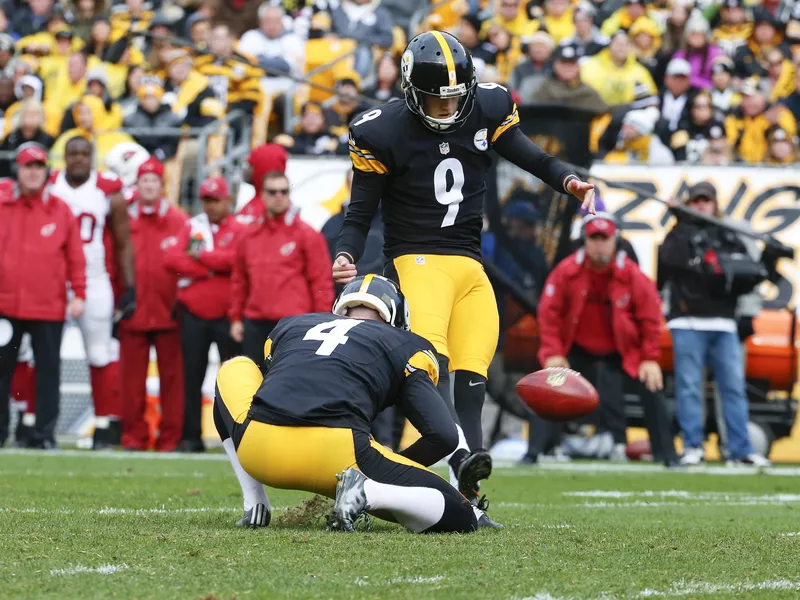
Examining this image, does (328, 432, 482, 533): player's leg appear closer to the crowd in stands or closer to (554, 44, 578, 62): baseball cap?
the crowd in stands

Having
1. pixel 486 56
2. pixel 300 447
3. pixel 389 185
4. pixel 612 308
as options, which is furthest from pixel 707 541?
pixel 486 56

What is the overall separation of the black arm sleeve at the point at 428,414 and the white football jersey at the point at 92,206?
6612 millimetres

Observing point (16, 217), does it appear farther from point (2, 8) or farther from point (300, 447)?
point (2, 8)

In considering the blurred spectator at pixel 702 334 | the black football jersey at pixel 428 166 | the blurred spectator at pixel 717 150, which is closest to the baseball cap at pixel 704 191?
the blurred spectator at pixel 702 334

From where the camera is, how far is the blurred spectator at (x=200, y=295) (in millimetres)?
11125

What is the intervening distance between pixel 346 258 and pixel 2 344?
5.44m

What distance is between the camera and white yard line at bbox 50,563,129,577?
3916 millimetres

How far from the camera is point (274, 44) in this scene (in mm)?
16156

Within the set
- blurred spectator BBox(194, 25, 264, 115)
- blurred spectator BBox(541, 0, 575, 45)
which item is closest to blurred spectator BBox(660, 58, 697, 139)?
blurred spectator BBox(541, 0, 575, 45)

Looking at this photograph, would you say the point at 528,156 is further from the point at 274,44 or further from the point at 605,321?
the point at 274,44

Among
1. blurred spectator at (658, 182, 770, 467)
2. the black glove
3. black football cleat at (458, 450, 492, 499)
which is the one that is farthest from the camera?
the black glove

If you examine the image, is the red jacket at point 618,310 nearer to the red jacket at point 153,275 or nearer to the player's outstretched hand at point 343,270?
the red jacket at point 153,275

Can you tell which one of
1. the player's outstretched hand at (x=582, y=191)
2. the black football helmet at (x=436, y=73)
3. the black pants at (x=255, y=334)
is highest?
the black football helmet at (x=436, y=73)

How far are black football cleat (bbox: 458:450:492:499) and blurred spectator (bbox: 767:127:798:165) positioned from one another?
894cm
